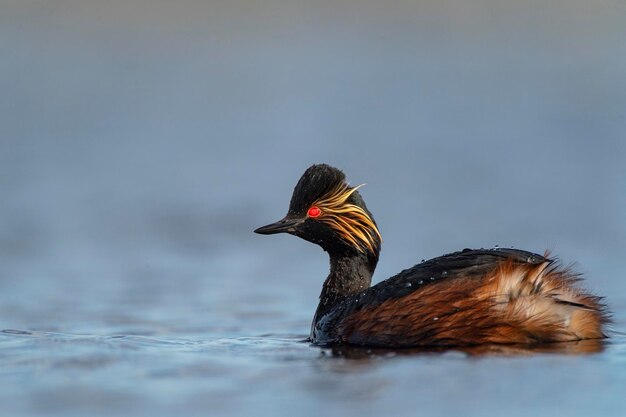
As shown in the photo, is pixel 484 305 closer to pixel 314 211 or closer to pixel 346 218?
pixel 346 218

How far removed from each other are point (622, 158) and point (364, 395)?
1247 cm

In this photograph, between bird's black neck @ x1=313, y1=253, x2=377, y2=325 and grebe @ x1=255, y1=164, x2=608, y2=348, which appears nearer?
grebe @ x1=255, y1=164, x2=608, y2=348

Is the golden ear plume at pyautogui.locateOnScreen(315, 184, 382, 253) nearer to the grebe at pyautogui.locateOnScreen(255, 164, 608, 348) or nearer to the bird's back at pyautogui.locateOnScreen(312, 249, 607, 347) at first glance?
the grebe at pyautogui.locateOnScreen(255, 164, 608, 348)

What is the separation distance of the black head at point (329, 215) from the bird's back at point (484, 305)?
3.76ft

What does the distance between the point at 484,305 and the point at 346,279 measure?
6.32ft

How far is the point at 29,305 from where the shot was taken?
43.8 feet

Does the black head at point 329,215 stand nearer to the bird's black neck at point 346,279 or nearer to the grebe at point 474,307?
the bird's black neck at point 346,279

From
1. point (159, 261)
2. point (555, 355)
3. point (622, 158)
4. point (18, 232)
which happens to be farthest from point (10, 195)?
point (555, 355)

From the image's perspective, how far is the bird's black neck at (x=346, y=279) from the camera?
12.0 m

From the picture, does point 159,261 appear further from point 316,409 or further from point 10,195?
point 316,409

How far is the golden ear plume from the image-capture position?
1180 centimetres

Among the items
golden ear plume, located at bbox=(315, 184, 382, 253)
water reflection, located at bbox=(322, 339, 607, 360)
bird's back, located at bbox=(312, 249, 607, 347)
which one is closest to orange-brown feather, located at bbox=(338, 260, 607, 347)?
bird's back, located at bbox=(312, 249, 607, 347)

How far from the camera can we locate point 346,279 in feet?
39.5

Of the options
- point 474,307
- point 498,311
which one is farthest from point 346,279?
point 498,311
